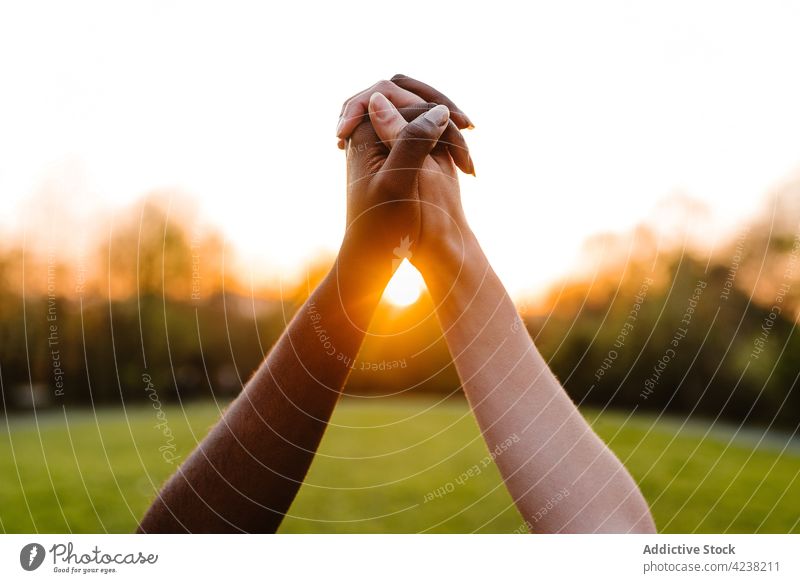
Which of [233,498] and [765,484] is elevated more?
[233,498]

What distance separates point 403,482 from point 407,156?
2870 mm

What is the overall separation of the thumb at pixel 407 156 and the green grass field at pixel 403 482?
58.5 inches

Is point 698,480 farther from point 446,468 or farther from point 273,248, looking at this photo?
point 273,248

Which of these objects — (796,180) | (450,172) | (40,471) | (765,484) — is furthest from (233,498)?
(40,471)

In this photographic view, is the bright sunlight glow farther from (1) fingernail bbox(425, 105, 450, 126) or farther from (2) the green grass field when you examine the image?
(2) the green grass field

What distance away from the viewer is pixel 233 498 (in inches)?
24.9

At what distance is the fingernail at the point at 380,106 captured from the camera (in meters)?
0.77

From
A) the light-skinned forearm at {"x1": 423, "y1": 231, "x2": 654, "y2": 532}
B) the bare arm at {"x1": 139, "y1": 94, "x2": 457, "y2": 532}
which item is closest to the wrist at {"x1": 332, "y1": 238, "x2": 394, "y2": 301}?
the bare arm at {"x1": 139, "y1": 94, "x2": 457, "y2": 532}

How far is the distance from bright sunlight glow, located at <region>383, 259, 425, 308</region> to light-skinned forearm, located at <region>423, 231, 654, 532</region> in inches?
7.4

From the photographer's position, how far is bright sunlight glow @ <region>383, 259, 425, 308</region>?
0.83 meters

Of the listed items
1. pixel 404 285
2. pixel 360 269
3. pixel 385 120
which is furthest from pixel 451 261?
pixel 404 285
